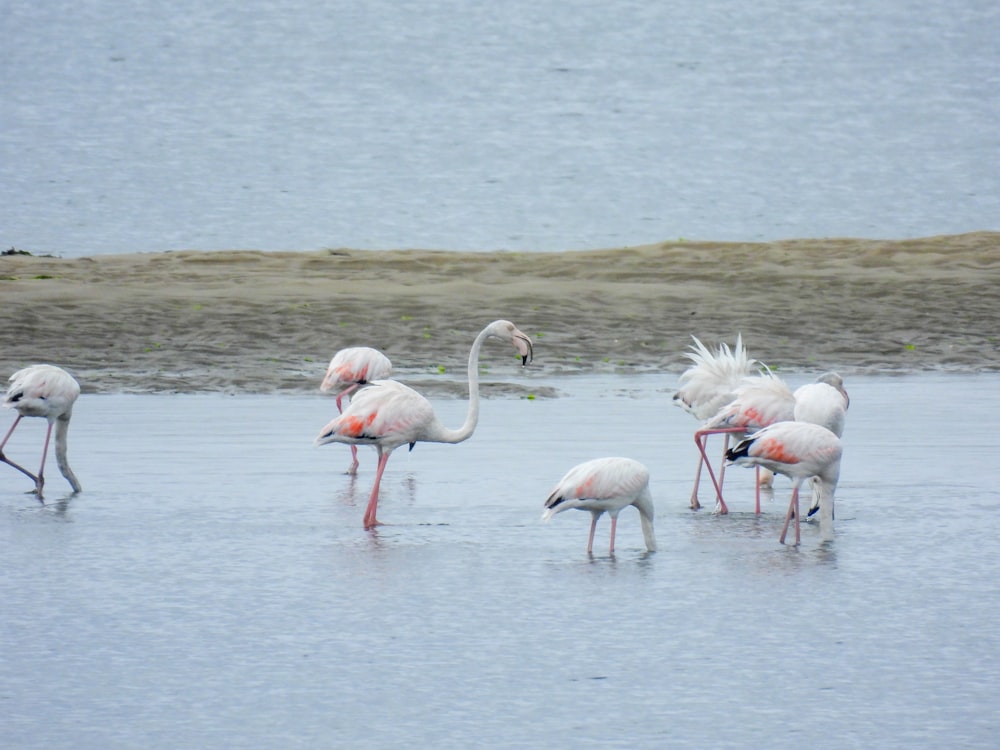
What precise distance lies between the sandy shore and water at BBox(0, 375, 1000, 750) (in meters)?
5.88

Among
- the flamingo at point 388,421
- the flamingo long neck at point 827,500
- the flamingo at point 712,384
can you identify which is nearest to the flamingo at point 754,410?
the flamingo at point 712,384

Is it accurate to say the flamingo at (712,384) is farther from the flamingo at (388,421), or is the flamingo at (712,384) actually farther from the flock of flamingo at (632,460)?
the flamingo at (388,421)

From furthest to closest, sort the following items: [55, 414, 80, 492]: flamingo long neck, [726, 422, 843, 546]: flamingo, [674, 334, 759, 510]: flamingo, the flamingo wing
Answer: [674, 334, 759, 510]: flamingo → [55, 414, 80, 492]: flamingo long neck → [726, 422, 843, 546]: flamingo → the flamingo wing

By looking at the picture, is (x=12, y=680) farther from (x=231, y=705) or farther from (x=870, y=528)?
(x=870, y=528)

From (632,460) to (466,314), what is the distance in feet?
39.5

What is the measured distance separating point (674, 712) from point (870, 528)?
3643 mm

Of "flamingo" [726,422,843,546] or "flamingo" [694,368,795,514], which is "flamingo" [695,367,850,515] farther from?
"flamingo" [726,422,843,546]

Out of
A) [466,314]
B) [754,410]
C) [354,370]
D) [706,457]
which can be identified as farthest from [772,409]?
[466,314]

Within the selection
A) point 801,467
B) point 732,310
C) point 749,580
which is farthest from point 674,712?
point 732,310

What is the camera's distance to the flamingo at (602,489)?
7969 millimetres

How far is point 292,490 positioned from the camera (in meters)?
10.2

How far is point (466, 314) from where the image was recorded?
66.4 feet

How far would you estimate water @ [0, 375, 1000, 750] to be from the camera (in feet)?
17.5

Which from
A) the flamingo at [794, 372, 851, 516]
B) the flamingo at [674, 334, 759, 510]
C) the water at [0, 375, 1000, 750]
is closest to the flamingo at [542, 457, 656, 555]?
the water at [0, 375, 1000, 750]
